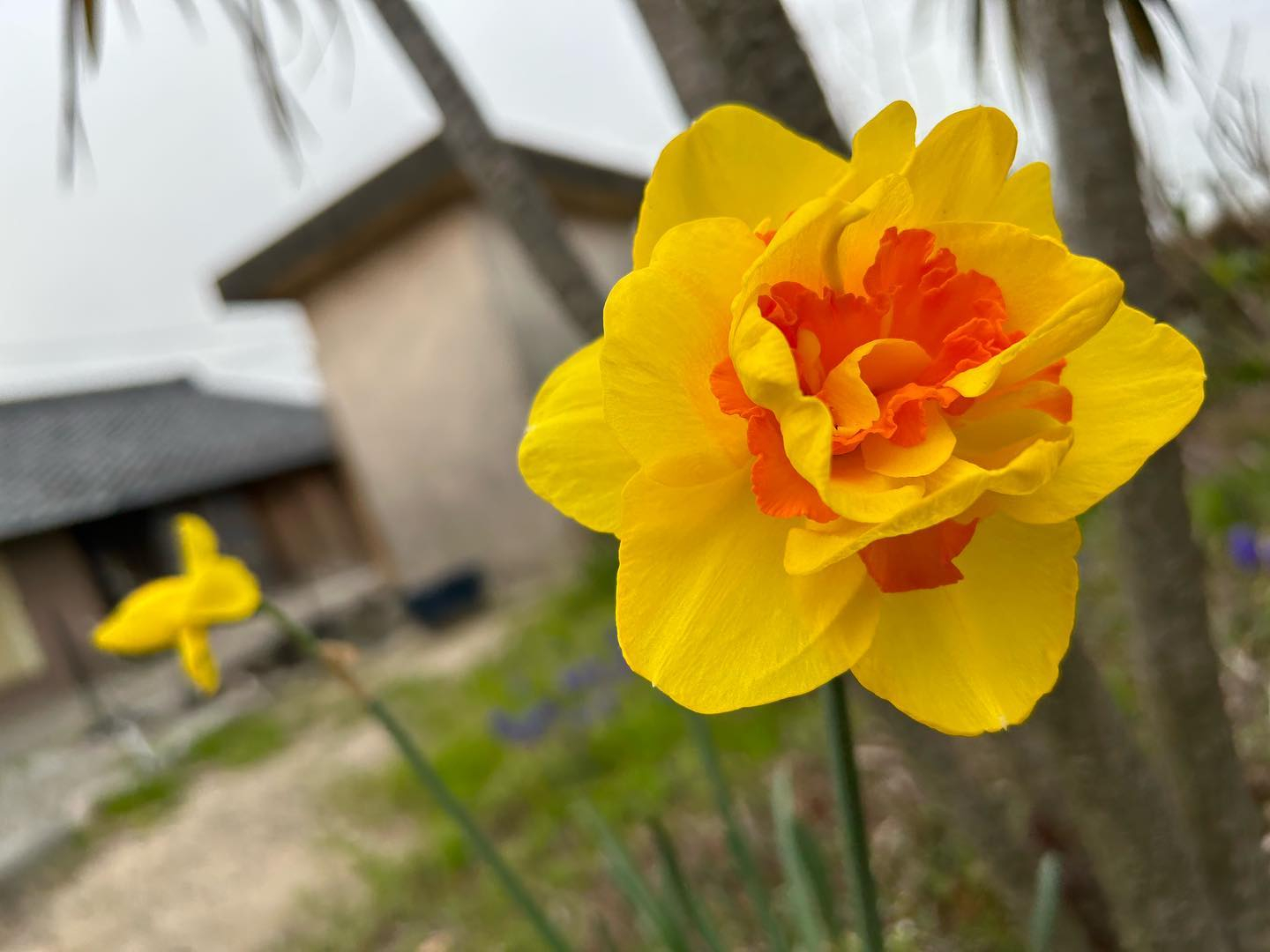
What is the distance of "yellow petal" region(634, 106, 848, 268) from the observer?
438 mm

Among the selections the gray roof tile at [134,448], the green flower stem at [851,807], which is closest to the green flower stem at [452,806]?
the green flower stem at [851,807]

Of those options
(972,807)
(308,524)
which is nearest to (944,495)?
(972,807)

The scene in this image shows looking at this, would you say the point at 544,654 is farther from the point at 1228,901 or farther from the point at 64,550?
the point at 64,550

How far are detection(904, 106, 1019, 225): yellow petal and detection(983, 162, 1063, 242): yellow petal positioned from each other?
0.02 m

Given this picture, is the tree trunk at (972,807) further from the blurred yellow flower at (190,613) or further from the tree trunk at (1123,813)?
the blurred yellow flower at (190,613)

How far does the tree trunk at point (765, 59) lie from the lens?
0.84 meters

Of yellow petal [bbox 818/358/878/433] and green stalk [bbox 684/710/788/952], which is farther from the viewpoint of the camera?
green stalk [bbox 684/710/788/952]

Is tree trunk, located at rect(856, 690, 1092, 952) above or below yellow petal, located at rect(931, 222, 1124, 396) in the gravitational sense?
below

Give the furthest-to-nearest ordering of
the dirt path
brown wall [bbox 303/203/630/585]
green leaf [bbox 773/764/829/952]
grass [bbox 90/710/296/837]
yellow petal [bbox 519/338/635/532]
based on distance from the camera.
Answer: brown wall [bbox 303/203/630/585] < grass [bbox 90/710/296/837] < the dirt path < green leaf [bbox 773/764/829/952] < yellow petal [bbox 519/338/635/532]

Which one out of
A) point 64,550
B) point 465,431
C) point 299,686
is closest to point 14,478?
point 64,550

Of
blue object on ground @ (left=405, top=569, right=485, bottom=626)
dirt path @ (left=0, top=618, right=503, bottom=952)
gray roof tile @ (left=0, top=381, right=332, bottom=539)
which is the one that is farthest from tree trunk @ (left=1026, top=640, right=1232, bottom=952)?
gray roof tile @ (left=0, top=381, right=332, bottom=539)

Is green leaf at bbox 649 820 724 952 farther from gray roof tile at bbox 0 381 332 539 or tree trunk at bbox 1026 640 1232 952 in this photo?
gray roof tile at bbox 0 381 332 539

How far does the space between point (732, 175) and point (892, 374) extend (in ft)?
0.49

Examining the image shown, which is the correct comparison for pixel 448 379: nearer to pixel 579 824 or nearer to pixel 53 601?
pixel 579 824
